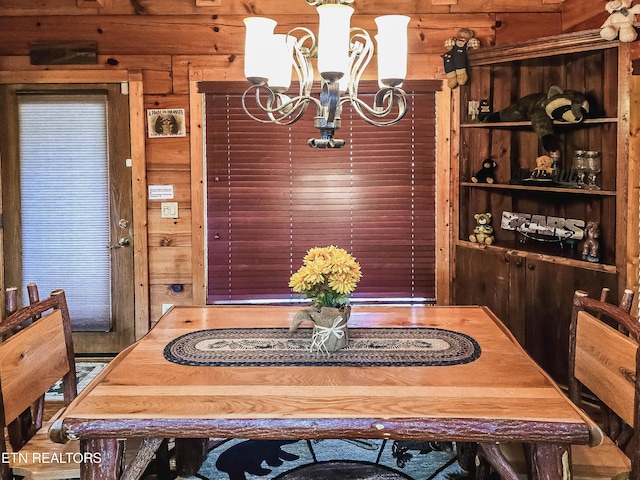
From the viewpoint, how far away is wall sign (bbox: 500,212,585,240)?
11.2ft

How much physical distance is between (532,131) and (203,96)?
2.12 metres

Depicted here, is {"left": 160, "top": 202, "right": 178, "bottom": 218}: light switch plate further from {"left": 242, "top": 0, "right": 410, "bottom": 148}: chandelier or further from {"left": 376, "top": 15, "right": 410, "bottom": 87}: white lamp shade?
{"left": 376, "top": 15, "right": 410, "bottom": 87}: white lamp shade

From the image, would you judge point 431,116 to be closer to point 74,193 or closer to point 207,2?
point 207,2

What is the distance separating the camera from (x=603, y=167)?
334cm

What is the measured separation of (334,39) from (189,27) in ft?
7.77

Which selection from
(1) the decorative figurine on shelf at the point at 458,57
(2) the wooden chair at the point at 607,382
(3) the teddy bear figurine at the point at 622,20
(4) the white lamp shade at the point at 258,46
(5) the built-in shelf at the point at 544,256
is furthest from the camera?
(1) the decorative figurine on shelf at the point at 458,57

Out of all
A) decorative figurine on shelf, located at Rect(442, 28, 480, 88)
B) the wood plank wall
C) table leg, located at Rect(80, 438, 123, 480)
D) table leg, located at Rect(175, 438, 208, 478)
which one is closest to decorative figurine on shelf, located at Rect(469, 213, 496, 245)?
decorative figurine on shelf, located at Rect(442, 28, 480, 88)

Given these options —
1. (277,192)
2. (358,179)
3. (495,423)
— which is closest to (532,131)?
(358,179)

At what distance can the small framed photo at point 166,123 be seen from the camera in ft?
12.8

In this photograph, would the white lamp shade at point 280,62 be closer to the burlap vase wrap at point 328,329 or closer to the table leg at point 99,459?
the burlap vase wrap at point 328,329

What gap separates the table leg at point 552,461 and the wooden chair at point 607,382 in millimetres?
126

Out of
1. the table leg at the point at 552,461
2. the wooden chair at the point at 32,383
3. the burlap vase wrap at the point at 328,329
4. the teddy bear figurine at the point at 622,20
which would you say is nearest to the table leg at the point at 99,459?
the wooden chair at the point at 32,383

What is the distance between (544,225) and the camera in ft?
11.7

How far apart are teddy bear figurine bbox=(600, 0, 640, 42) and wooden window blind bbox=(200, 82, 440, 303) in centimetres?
119
